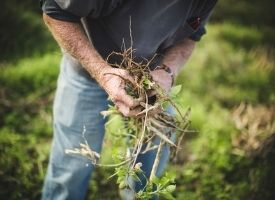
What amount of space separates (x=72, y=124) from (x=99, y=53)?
50 cm

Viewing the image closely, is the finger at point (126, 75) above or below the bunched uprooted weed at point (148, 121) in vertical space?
above

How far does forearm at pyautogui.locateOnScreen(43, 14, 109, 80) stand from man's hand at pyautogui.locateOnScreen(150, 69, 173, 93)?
30cm

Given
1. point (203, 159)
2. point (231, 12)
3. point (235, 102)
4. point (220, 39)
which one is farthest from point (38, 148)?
point (231, 12)

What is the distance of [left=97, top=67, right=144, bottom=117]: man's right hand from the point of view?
1828 millimetres

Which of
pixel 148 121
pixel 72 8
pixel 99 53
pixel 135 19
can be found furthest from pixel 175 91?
pixel 72 8

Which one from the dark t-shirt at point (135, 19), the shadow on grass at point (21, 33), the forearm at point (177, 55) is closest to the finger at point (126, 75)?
the dark t-shirt at point (135, 19)

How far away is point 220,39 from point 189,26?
384 centimetres

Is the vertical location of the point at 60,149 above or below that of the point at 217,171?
above

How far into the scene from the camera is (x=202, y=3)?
223 centimetres

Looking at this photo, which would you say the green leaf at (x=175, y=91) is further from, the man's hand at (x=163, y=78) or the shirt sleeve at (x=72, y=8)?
the shirt sleeve at (x=72, y=8)

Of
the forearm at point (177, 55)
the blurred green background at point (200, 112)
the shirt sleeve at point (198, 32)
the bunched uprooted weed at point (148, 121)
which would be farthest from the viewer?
the blurred green background at point (200, 112)

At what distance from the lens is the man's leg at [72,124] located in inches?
93.3

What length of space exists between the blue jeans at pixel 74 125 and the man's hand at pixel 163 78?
1.38 ft

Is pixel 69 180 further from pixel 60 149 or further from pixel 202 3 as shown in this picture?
pixel 202 3
